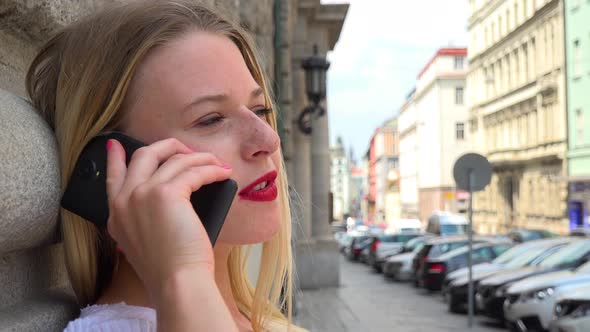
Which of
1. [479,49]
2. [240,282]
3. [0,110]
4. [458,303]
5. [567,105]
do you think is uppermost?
[479,49]

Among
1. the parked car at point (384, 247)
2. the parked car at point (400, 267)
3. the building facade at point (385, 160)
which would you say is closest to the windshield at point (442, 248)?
the parked car at point (400, 267)

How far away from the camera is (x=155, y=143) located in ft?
4.24

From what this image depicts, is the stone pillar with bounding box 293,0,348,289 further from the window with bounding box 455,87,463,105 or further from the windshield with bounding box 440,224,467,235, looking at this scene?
the window with bounding box 455,87,463,105

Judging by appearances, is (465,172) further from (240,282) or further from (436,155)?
(436,155)

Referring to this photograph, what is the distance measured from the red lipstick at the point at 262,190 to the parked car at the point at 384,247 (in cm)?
3070

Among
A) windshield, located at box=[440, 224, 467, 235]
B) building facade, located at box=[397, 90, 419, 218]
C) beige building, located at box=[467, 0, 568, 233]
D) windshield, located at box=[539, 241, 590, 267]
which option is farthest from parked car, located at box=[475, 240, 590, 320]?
building facade, located at box=[397, 90, 419, 218]

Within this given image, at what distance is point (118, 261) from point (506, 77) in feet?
203

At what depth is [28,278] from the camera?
A: 134cm

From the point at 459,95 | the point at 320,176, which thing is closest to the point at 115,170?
the point at 320,176

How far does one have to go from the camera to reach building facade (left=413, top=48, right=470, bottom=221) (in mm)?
87438

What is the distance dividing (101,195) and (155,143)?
116mm

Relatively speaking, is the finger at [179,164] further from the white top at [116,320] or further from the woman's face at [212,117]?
the white top at [116,320]

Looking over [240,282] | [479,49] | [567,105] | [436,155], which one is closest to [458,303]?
[240,282]

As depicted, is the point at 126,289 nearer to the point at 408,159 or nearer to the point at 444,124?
the point at 444,124
